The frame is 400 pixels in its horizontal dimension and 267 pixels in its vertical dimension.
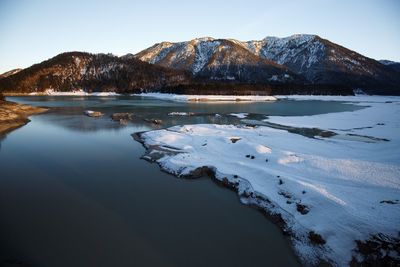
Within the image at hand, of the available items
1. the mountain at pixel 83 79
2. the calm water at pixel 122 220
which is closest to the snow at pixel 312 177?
the calm water at pixel 122 220

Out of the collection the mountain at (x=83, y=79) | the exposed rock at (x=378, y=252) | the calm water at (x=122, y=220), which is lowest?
the calm water at (x=122, y=220)

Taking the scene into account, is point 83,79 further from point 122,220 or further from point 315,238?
point 315,238

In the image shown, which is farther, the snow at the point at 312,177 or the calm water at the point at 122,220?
the snow at the point at 312,177

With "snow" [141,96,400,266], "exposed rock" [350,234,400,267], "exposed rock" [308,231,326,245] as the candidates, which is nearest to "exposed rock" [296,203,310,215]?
"snow" [141,96,400,266]

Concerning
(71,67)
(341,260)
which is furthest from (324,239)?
(71,67)

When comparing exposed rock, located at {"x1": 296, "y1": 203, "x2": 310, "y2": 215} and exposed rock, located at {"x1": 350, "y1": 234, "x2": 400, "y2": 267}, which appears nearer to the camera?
exposed rock, located at {"x1": 350, "y1": 234, "x2": 400, "y2": 267}

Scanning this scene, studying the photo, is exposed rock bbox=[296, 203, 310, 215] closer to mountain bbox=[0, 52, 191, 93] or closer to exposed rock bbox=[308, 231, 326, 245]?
exposed rock bbox=[308, 231, 326, 245]

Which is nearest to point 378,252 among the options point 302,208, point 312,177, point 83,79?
point 302,208

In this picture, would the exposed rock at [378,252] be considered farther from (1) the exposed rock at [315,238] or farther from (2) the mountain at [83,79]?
(2) the mountain at [83,79]

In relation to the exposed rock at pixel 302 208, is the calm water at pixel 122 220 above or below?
below
